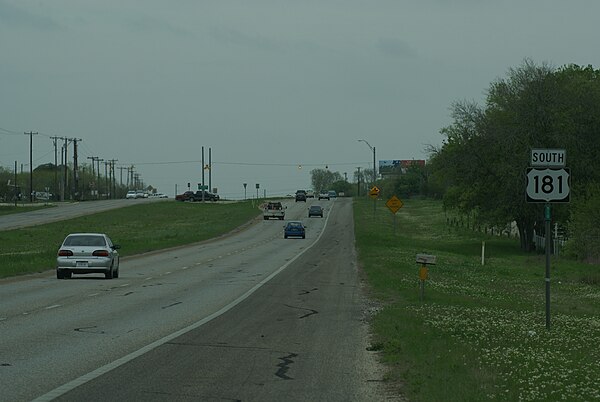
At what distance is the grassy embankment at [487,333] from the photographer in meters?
10.9

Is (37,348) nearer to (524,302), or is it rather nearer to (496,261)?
(524,302)

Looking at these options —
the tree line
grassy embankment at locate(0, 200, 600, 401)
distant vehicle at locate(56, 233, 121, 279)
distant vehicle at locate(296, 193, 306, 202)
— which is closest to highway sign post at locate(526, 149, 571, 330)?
grassy embankment at locate(0, 200, 600, 401)

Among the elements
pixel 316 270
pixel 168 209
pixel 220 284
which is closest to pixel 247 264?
pixel 316 270

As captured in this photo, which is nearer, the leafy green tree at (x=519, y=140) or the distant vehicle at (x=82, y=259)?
the distant vehicle at (x=82, y=259)

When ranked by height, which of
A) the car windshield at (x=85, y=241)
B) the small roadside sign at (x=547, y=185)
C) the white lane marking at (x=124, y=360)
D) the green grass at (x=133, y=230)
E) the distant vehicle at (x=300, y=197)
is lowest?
the green grass at (x=133, y=230)

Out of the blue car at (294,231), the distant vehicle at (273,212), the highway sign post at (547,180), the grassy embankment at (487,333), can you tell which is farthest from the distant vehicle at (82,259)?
the distant vehicle at (273,212)

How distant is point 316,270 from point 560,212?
28480 millimetres

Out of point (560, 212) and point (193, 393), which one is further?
point (560, 212)

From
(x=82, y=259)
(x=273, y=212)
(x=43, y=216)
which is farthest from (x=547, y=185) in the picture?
(x=43, y=216)

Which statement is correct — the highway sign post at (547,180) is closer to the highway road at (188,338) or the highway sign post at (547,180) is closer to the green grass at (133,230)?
the highway road at (188,338)

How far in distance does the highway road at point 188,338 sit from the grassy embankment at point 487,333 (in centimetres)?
59

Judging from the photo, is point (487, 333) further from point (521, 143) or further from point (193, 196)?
point (193, 196)

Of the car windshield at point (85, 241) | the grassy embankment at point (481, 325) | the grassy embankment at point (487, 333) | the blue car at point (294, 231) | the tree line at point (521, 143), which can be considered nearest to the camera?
the grassy embankment at point (487, 333)

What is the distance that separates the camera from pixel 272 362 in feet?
44.3
